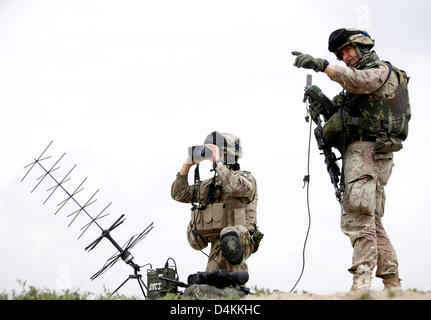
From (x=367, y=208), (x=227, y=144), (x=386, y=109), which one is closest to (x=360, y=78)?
(x=386, y=109)

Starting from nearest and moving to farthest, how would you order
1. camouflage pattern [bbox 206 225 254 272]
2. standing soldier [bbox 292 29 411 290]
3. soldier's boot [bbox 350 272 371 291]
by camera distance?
soldier's boot [bbox 350 272 371 291], standing soldier [bbox 292 29 411 290], camouflage pattern [bbox 206 225 254 272]

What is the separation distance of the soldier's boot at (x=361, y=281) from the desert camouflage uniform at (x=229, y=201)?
187cm

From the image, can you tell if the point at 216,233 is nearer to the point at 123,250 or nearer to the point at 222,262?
the point at 222,262

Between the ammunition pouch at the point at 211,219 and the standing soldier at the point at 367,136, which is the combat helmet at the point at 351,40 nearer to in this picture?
the standing soldier at the point at 367,136

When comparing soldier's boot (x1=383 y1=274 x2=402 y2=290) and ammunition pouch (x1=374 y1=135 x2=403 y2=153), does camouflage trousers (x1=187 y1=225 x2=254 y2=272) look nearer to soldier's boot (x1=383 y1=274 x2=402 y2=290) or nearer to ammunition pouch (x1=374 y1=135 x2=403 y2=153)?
soldier's boot (x1=383 y1=274 x2=402 y2=290)

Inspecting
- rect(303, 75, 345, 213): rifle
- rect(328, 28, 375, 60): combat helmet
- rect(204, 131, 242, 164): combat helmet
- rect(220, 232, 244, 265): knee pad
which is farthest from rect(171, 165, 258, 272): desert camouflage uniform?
rect(328, 28, 375, 60): combat helmet

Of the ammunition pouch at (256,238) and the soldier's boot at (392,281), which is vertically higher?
the ammunition pouch at (256,238)

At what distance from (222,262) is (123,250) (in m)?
1.50

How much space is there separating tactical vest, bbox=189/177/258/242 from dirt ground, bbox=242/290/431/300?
317cm

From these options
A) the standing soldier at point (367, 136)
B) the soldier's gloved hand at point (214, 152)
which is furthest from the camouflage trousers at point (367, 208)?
the soldier's gloved hand at point (214, 152)

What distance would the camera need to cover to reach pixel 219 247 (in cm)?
974

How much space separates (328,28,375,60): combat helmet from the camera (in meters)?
8.72

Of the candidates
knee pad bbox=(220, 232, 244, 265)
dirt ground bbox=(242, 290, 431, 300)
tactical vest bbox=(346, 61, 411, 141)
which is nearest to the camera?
dirt ground bbox=(242, 290, 431, 300)

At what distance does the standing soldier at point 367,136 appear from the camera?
803cm
